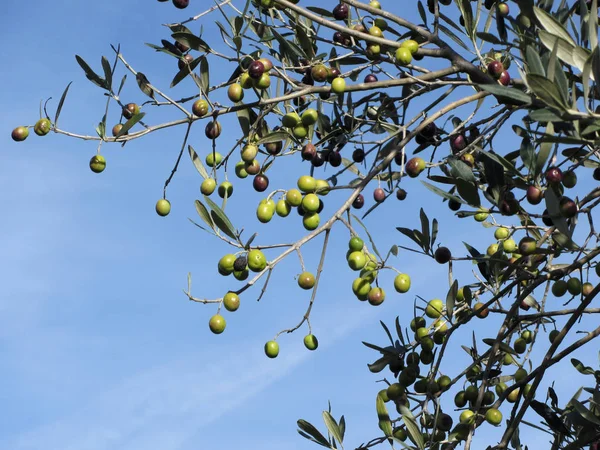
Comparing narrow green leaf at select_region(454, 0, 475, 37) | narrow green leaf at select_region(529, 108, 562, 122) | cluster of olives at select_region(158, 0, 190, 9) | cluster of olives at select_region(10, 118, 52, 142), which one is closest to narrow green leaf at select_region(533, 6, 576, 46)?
narrow green leaf at select_region(529, 108, 562, 122)

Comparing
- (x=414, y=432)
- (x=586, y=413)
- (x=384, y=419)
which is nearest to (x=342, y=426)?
(x=384, y=419)

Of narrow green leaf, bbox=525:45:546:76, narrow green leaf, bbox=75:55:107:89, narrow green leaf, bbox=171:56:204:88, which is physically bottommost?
narrow green leaf, bbox=525:45:546:76

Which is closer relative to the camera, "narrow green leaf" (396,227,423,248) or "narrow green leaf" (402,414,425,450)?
"narrow green leaf" (402,414,425,450)

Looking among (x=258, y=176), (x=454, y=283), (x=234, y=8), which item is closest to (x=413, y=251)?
(x=454, y=283)

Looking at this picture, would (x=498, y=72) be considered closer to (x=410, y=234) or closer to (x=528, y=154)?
(x=528, y=154)

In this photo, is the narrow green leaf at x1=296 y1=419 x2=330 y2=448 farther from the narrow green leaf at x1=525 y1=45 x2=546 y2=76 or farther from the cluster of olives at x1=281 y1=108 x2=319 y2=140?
the narrow green leaf at x1=525 y1=45 x2=546 y2=76

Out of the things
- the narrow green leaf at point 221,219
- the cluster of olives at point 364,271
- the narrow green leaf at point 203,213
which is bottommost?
the cluster of olives at point 364,271

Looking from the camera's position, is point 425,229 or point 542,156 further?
point 425,229

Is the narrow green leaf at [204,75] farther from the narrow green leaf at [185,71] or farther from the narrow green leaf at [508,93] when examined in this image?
the narrow green leaf at [508,93]

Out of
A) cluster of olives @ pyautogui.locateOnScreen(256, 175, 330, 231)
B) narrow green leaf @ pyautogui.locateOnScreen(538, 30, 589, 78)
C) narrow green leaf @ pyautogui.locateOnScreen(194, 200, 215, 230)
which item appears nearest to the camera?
narrow green leaf @ pyautogui.locateOnScreen(538, 30, 589, 78)

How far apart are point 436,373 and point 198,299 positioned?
3.64 feet

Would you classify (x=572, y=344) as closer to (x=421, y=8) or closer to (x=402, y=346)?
(x=402, y=346)

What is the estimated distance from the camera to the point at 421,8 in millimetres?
4090

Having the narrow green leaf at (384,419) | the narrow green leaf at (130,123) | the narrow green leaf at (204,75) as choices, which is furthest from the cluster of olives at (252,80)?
the narrow green leaf at (384,419)
